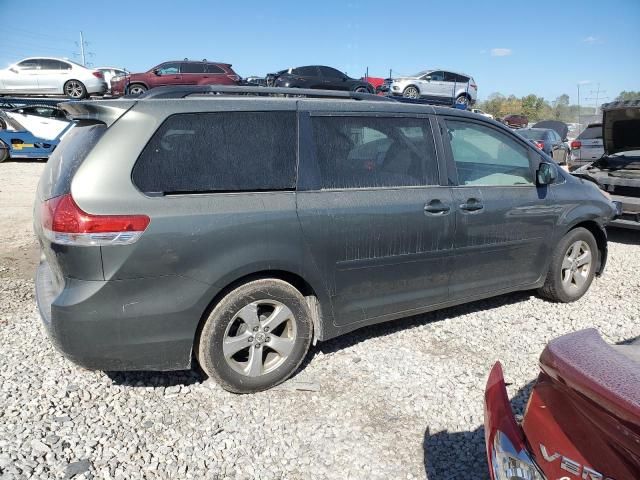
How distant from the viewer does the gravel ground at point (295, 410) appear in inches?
97.6

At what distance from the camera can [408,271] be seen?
3461 mm

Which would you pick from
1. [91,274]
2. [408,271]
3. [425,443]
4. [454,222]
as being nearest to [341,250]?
[408,271]

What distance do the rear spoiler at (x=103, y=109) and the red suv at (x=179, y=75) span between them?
49.9 ft

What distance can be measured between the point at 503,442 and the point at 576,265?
3455mm

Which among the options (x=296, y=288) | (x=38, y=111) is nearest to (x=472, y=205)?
(x=296, y=288)

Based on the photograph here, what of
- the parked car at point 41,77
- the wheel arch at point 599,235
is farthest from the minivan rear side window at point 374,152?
the parked car at point 41,77

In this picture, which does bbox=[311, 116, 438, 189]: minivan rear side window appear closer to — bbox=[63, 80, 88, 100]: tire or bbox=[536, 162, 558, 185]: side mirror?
bbox=[536, 162, 558, 185]: side mirror

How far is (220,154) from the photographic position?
2.83 metres

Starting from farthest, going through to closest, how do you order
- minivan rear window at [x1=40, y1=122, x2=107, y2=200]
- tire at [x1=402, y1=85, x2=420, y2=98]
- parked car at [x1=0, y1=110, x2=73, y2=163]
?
tire at [x1=402, y1=85, x2=420, y2=98] < parked car at [x1=0, y1=110, x2=73, y2=163] < minivan rear window at [x1=40, y1=122, x2=107, y2=200]

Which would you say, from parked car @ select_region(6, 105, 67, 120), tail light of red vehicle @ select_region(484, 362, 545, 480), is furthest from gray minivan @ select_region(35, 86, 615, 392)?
parked car @ select_region(6, 105, 67, 120)

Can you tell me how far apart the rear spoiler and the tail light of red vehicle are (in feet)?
7.47

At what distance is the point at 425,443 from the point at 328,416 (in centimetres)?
57

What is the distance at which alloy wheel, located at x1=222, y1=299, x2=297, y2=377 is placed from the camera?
2920 millimetres

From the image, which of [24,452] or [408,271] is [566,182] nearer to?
[408,271]
